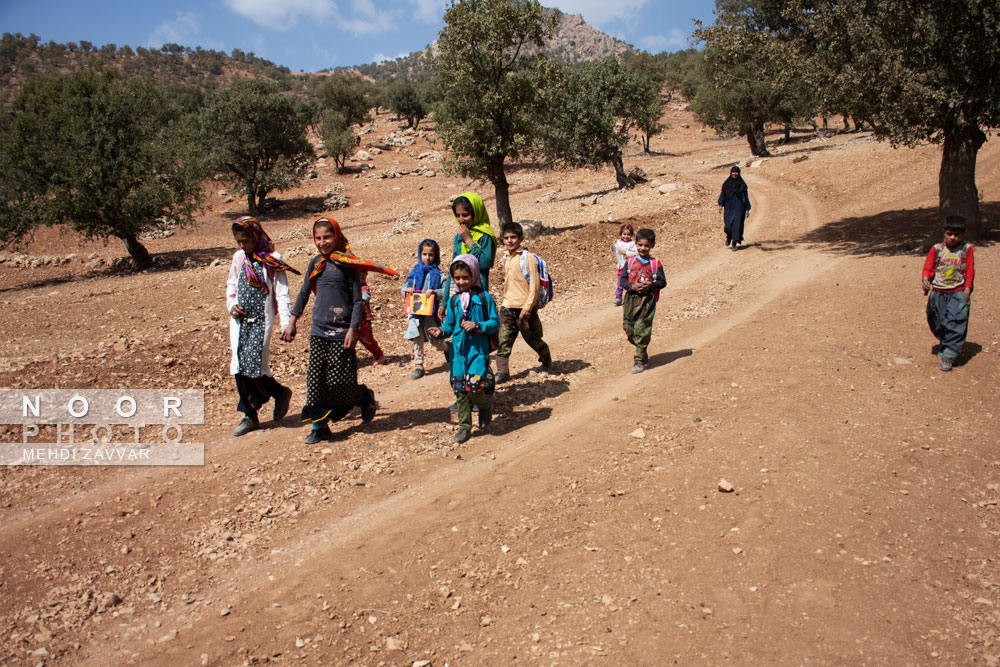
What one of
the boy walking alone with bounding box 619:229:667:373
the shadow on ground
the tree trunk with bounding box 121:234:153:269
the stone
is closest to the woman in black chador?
the shadow on ground

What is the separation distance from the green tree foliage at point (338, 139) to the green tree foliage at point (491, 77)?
2409 centimetres

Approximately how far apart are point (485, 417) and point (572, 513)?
72.1 inches

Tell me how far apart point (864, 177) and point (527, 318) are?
19454 millimetres

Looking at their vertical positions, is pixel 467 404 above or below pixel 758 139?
below

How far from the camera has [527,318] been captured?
6.77 metres

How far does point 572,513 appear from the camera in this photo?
448 centimetres

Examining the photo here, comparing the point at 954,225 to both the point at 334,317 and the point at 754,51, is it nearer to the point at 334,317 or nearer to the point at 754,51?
the point at 334,317

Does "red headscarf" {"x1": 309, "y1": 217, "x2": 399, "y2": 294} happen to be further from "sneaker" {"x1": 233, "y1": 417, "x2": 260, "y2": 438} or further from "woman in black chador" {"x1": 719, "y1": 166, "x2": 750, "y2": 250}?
"woman in black chador" {"x1": 719, "y1": 166, "x2": 750, "y2": 250}

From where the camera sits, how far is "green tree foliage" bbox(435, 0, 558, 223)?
15.5 meters

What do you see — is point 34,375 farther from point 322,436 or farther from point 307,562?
point 307,562

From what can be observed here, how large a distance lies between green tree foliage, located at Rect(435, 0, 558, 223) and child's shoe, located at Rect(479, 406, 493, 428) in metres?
11.6

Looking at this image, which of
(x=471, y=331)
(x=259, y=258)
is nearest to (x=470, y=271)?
(x=471, y=331)

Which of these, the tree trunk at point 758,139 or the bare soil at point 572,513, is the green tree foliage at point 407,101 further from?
the bare soil at point 572,513

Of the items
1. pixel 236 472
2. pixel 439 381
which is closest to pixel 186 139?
pixel 439 381
